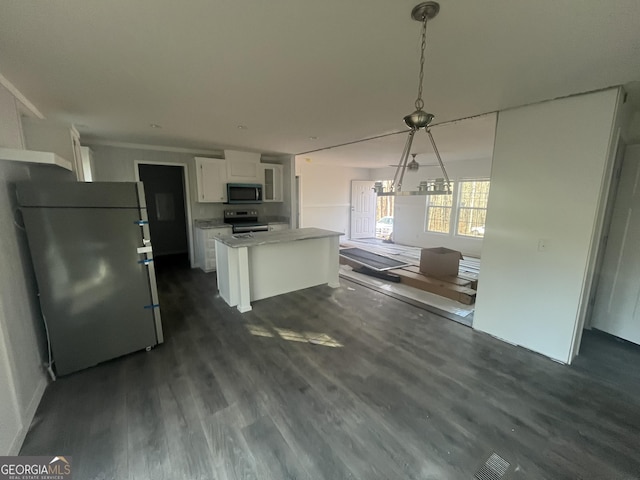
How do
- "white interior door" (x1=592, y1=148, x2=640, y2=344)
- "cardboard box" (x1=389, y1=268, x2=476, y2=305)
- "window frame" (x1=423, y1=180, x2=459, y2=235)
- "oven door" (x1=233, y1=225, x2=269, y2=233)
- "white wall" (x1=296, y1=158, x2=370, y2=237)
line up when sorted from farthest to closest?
"white wall" (x1=296, y1=158, x2=370, y2=237) → "window frame" (x1=423, y1=180, x2=459, y2=235) → "oven door" (x1=233, y1=225, x2=269, y2=233) → "cardboard box" (x1=389, y1=268, x2=476, y2=305) → "white interior door" (x1=592, y1=148, x2=640, y2=344)

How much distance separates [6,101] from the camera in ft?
6.54

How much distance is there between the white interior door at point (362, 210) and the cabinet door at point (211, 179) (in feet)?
15.4

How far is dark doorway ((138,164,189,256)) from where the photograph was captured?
6.26m

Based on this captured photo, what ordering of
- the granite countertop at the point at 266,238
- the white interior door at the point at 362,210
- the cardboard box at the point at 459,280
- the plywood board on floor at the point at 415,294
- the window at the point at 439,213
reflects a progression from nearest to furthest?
the granite countertop at the point at 266,238, the plywood board on floor at the point at 415,294, the cardboard box at the point at 459,280, the window at the point at 439,213, the white interior door at the point at 362,210

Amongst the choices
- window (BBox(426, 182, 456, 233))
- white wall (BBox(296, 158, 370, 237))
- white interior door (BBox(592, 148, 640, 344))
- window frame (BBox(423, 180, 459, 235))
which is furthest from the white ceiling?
white wall (BBox(296, 158, 370, 237))

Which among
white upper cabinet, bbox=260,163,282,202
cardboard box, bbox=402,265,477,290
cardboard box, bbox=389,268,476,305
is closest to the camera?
cardboard box, bbox=389,268,476,305

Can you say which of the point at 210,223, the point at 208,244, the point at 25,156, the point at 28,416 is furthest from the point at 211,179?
the point at 28,416

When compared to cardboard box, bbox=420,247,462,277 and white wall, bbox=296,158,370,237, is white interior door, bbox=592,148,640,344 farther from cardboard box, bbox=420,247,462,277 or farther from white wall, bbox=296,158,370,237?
white wall, bbox=296,158,370,237

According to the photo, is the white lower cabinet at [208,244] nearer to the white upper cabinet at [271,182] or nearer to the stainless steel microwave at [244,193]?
the stainless steel microwave at [244,193]

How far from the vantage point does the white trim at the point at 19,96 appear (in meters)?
1.99

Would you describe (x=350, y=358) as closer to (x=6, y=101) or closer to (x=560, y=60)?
(x=560, y=60)

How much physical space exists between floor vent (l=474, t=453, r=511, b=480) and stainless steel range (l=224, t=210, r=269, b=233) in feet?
15.4

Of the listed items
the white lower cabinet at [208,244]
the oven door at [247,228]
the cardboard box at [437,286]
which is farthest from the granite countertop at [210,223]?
the cardboard box at [437,286]

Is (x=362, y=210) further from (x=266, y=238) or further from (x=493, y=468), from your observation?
(x=493, y=468)
